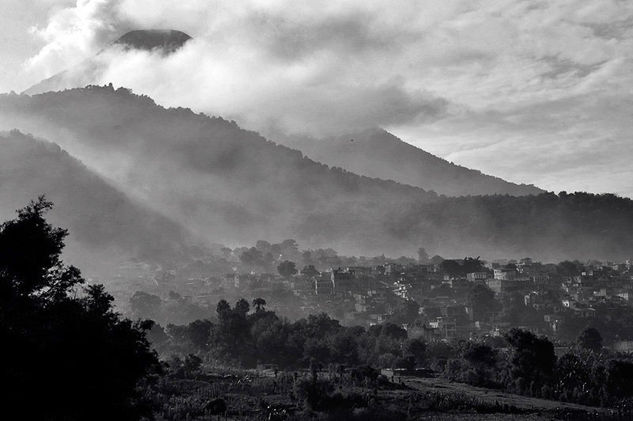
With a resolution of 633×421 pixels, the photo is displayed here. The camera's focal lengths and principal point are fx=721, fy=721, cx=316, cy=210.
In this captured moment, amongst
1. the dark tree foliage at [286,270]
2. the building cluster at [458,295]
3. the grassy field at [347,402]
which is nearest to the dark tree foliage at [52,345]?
the grassy field at [347,402]

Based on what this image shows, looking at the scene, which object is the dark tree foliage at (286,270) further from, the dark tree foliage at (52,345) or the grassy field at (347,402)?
the dark tree foliage at (52,345)

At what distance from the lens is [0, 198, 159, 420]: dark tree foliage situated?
18.9 metres

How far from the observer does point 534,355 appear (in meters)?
50.3

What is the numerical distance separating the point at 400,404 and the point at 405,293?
9373cm

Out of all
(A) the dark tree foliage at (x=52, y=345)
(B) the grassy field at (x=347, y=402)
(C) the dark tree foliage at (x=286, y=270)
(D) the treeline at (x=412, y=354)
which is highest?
(C) the dark tree foliage at (x=286, y=270)

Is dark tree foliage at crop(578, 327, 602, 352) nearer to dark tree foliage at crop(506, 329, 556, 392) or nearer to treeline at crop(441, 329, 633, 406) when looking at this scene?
treeline at crop(441, 329, 633, 406)

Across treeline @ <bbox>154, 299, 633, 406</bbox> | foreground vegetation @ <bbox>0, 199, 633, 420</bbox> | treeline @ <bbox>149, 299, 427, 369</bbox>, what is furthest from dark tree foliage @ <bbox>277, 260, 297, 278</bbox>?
treeline @ <bbox>149, 299, 427, 369</bbox>

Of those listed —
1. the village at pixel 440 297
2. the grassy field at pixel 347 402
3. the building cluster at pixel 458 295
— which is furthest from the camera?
the building cluster at pixel 458 295

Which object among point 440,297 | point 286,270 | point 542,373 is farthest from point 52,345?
point 286,270

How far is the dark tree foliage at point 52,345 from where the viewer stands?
1889 centimetres

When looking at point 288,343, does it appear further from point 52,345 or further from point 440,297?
point 440,297

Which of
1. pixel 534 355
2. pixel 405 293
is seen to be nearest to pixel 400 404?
pixel 534 355

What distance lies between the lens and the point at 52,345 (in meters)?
20.2

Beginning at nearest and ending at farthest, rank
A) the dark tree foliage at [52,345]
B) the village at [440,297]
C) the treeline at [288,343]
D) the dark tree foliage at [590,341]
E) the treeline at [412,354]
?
the dark tree foliage at [52,345] < the treeline at [412,354] < the treeline at [288,343] < the dark tree foliage at [590,341] < the village at [440,297]
